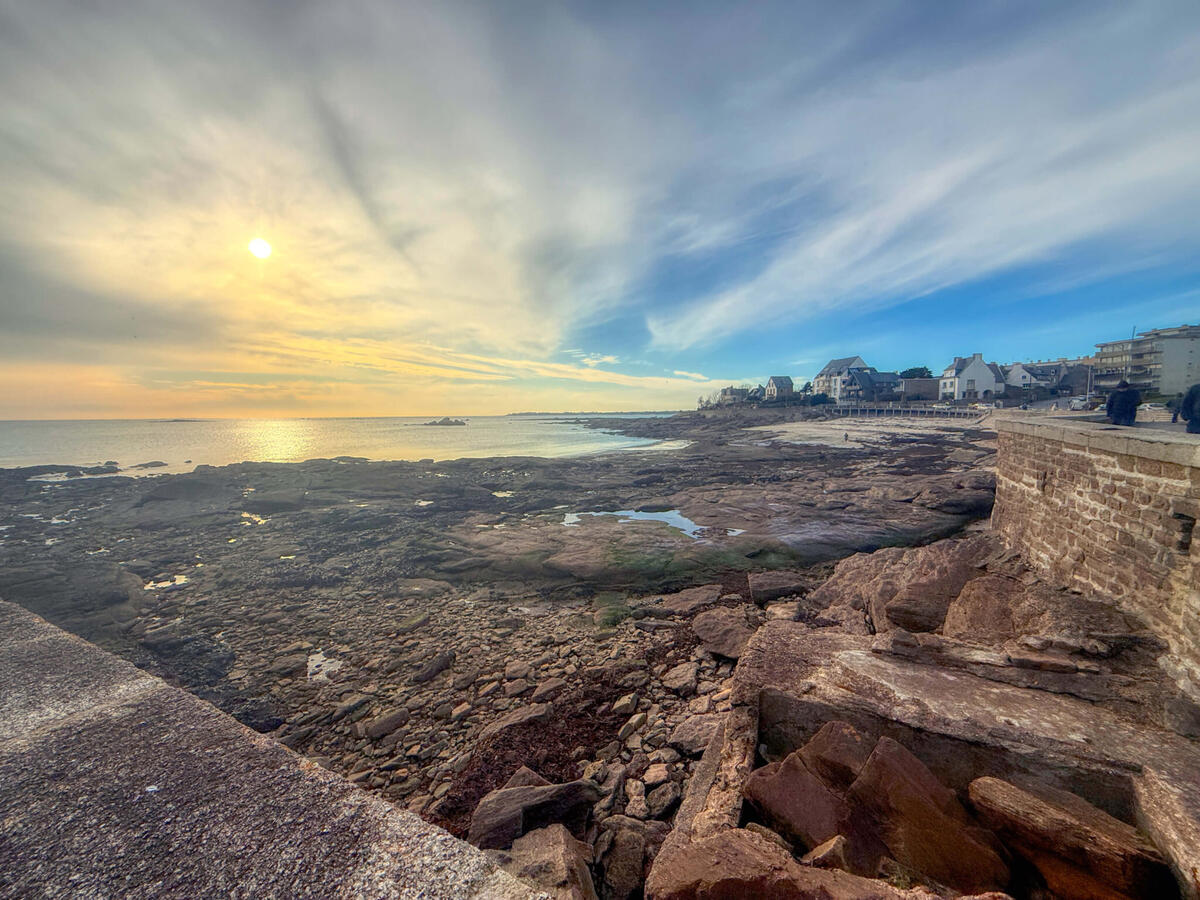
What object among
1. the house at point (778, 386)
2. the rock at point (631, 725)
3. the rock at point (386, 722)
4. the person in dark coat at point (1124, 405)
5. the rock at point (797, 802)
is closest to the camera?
the rock at point (797, 802)

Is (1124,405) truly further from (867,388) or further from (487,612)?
(867,388)

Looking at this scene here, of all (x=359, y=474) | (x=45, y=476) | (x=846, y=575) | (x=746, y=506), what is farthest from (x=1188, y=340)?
(x=45, y=476)

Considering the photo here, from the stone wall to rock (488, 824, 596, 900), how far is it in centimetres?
548

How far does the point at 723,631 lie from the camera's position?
279 inches

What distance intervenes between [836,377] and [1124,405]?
270 feet

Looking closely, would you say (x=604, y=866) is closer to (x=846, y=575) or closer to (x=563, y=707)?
(x=563, y=707)

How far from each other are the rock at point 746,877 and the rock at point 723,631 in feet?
13.1

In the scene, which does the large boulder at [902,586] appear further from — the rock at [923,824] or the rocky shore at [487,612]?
the rock at [923,824]

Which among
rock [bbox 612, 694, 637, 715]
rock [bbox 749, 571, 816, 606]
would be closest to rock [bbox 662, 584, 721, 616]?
rock [bbox 749, 571, 816, 606]

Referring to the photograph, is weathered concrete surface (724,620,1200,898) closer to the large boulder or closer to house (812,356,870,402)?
the large boulder

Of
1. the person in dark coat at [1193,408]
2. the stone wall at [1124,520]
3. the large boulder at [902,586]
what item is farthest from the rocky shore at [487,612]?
the person in dark coat at [1193,408]

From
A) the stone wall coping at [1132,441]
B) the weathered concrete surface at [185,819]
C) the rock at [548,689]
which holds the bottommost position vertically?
the rock at [548,689]

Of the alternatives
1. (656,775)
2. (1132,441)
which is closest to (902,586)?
(1132,441)

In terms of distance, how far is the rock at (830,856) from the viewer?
2.67 meters
